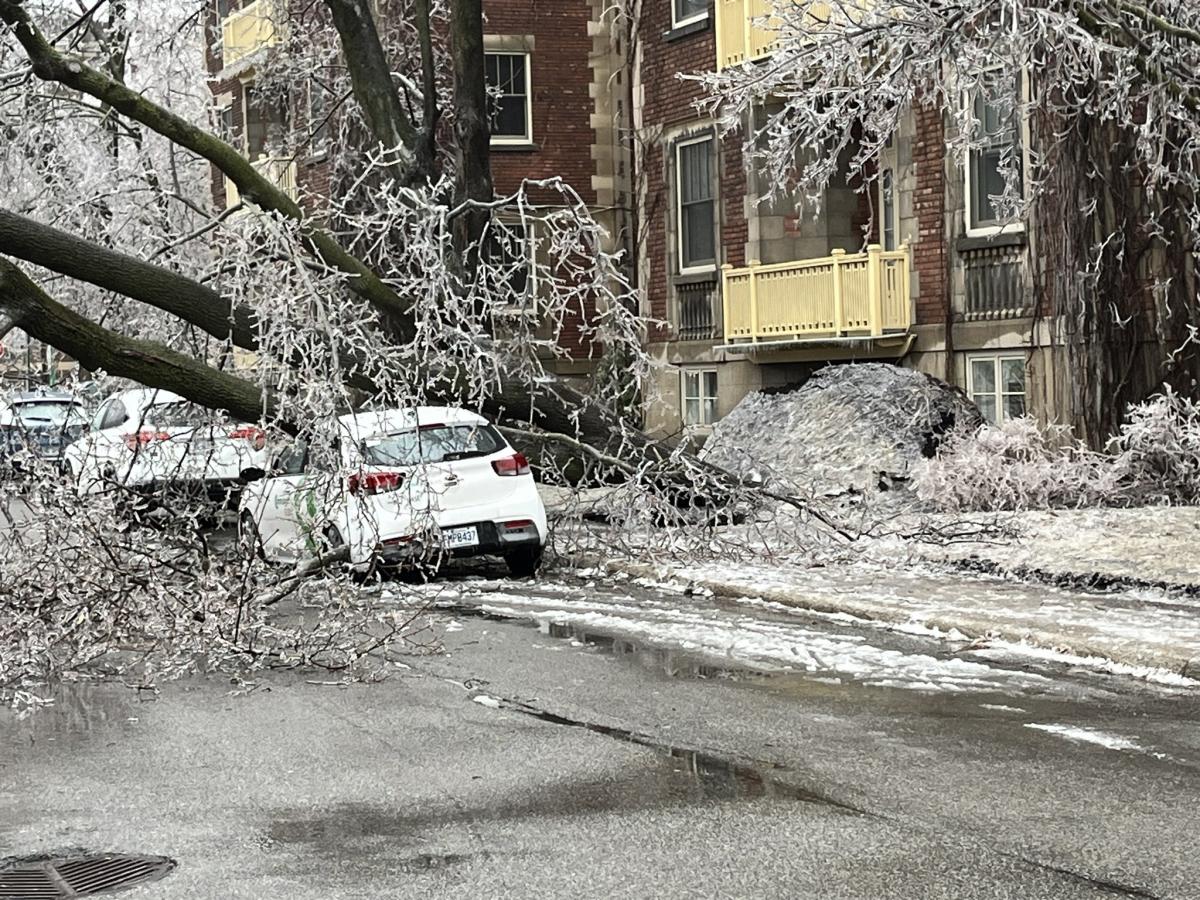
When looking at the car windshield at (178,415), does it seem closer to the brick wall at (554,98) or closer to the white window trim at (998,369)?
the white window trim at (998,369)

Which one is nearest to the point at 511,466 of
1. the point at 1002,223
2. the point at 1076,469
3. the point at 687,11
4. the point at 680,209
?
the point at 1076,469

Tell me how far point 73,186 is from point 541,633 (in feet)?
40.3

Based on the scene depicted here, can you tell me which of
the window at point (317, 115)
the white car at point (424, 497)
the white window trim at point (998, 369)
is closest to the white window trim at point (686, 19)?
the window at point (317, 115)

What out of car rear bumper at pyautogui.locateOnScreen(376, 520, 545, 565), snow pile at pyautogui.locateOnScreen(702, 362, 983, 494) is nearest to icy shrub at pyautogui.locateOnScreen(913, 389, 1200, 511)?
snow pile at pyautogui.locateOnScreen(702, 362, 983, 494)

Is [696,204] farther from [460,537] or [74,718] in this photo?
[74,718]

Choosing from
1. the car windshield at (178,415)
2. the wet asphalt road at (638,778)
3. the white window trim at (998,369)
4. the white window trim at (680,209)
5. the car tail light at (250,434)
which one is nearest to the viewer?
the wet asphalt road at (638,778)

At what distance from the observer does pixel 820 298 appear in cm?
2434

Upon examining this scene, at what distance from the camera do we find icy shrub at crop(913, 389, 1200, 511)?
17.3 metres

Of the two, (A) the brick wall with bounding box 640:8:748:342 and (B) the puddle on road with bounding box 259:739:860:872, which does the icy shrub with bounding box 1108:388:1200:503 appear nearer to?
(A) the brick wall with bounding box 640:8:748:342

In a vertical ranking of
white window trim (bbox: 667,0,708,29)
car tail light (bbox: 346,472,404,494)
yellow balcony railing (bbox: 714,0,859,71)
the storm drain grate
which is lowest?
the storm drain grate

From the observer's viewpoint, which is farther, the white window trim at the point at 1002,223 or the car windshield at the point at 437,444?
the white window trim at the point at 1002,223

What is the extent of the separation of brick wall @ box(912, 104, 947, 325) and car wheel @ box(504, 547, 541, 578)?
897cm

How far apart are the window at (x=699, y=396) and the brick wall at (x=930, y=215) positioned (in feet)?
18.1

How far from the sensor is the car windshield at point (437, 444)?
49.0ft
